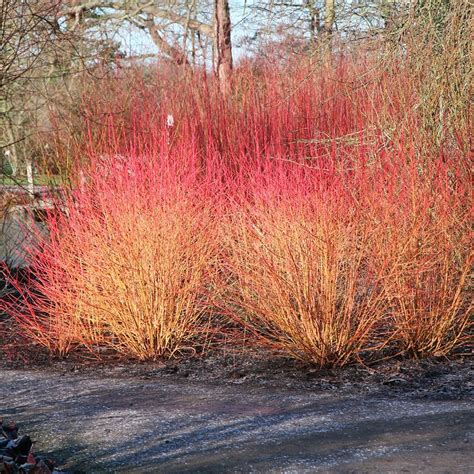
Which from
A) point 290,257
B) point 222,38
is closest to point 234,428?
point 290,257

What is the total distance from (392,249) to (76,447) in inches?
88.2

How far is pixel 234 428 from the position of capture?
12.8 ft

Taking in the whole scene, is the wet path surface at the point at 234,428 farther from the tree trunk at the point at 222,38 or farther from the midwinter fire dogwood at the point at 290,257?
the tree trunk at the point at 222,38

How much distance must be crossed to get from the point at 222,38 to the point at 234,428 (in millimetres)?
8755

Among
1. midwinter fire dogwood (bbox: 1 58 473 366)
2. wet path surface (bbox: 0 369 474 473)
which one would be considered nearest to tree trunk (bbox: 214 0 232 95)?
midwinter fire dogwood (bbox: 1 58 473 366)

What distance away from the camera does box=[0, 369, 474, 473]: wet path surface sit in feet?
11.1

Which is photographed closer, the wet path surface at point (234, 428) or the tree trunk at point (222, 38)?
the wet path surface at point (234, 428)

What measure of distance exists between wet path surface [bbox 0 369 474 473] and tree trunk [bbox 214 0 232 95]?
7.27m

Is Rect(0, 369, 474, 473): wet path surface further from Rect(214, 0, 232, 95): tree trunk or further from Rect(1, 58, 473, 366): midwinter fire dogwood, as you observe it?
Rect(214, 0, 232, 95): tree trunk

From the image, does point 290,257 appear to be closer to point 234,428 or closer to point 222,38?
point 234,428

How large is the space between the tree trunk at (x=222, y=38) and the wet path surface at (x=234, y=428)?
727 centimetres

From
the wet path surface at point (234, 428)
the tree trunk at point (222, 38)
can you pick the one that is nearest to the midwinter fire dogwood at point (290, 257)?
the wet path surface at point (234, 428)

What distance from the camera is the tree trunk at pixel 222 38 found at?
11609 mm

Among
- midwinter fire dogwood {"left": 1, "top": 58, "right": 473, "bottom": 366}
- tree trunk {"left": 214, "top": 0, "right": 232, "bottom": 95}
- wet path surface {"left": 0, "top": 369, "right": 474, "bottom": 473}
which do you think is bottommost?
wet path surface {"left": 0, "top": 369, "right": 474, "bottom": 473}
